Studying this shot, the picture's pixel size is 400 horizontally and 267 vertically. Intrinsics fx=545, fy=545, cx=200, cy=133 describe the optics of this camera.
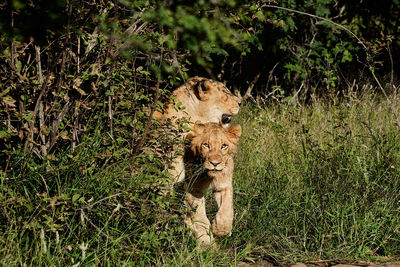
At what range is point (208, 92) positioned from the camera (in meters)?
6.05

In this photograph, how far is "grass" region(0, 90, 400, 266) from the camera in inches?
140

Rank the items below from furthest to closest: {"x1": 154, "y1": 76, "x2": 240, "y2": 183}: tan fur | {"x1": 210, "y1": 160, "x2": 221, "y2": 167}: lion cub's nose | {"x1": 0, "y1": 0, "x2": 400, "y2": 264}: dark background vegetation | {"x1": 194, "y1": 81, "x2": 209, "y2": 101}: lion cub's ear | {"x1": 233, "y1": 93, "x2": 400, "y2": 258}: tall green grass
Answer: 1. {"x1": 194, "y1": 81, "x2": 209, "y2": 101}: lion cub's ear
2. {"x1": 154, "y1": 76, "x2": 240, "y2": 183}: tan fur
3. {"x1": 233, "y1": 93, "x2": 400, "y2": 258}: tall green grass
4. {"x1": 210, "y1": 160, "x2": 221, "y2": 167}: lion cub's nose
5. {"x1": 0, "y1": 0, "x2": 400, "y2": 264}: dark background vegetation

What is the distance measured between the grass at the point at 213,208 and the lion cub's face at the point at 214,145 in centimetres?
46

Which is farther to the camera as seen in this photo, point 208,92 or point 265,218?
point 208,92

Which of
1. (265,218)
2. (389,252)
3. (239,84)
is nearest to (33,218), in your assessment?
(265,218)

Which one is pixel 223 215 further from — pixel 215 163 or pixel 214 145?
pixel 214 145

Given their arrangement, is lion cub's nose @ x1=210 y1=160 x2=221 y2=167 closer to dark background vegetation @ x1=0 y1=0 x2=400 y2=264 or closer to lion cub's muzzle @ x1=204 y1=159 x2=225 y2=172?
lion cub's muzzle @ x1=204 y1=159 x2=225 y2=172

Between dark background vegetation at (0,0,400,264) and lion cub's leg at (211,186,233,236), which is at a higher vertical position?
dark background vegetation at (0,0,400,264)

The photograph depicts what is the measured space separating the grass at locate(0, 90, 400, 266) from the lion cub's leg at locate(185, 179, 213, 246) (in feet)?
0.37

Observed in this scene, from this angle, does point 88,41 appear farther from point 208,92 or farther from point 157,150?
point 208,92

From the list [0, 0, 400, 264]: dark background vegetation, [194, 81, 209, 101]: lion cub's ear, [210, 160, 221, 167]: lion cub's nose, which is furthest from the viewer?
[194, 81, 209, 101]: lion cub's ear

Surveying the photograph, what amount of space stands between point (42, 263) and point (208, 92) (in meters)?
3.13

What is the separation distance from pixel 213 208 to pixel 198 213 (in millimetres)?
615

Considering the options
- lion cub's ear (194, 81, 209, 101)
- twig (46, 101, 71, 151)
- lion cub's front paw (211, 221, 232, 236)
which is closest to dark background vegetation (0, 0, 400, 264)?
twig (46, 101, 71, 151)
